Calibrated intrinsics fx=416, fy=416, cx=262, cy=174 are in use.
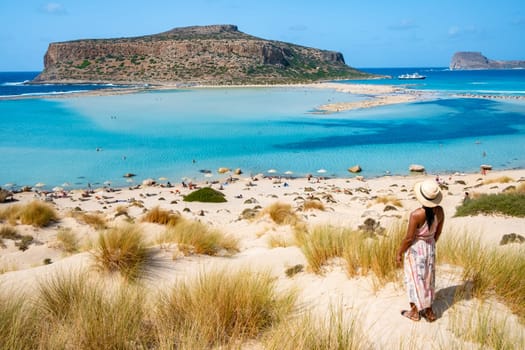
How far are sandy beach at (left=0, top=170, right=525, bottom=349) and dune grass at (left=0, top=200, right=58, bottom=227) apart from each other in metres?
0.23

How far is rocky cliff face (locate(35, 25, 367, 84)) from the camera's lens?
9612 cm

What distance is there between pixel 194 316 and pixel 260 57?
110m

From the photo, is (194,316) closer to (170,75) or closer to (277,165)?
(277,165)

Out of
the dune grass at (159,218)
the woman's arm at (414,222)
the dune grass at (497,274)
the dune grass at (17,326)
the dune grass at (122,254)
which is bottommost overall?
the dune grass at (159,218)

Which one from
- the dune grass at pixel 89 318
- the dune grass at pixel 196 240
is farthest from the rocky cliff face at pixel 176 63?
the dune grass at pixel 89 318

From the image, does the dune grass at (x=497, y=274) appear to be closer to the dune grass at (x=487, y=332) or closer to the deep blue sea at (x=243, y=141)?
the dune grass at (x=487, y=332)

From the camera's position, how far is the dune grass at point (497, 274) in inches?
166

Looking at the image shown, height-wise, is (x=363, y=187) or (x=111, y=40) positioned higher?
(x=111, y=40)

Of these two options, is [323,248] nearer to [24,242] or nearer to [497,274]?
[497,274]

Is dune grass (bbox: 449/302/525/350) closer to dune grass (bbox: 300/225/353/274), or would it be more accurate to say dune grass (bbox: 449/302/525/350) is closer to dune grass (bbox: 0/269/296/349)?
dune grass (bbox: 0/269/296/349)

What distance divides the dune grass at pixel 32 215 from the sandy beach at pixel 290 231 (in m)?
0.23

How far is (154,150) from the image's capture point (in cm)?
2680

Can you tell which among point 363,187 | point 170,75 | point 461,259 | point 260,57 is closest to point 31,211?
point 461,259

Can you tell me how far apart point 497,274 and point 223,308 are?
2929 mm
